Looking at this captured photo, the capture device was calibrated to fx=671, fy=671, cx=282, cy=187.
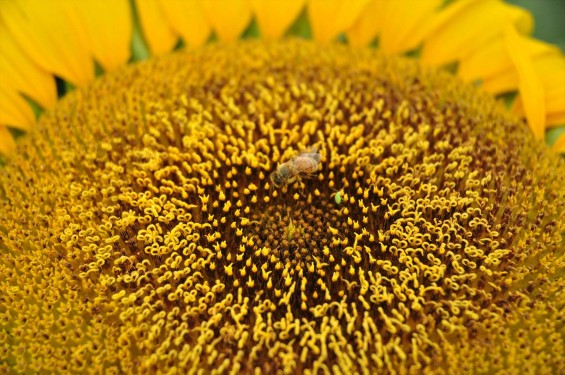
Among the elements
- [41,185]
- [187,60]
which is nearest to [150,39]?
[187,60]

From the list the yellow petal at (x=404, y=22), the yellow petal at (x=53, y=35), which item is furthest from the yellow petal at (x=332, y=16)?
the yellow petal at (x=53, y=35)

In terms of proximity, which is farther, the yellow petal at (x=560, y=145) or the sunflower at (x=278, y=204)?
the yellow petal at (x=560, y=145)

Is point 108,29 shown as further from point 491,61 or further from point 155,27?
point 491,61

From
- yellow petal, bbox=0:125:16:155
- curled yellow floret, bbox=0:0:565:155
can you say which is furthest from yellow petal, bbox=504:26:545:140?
yellow petal, bbox=0:125:16:155

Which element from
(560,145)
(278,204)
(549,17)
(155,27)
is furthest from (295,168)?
(549,17)

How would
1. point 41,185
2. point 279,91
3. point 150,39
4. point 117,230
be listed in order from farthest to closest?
point 150,39, point 279,91, point 41,185, point 117,230

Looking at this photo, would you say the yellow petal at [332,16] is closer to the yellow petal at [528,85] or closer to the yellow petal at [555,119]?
the yellow petal at [528,85]

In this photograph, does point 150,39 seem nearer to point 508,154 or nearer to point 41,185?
point 41,185

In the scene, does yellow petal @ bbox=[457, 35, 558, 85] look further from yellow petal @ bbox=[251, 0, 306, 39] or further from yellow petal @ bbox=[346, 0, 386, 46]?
yellow petal @ bbox=[251, 0, 306, 39]
